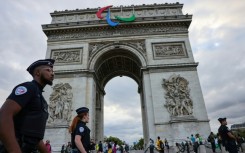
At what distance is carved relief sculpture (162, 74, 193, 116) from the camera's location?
15.6 metres

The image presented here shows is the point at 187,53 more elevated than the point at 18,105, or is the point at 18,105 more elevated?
the point at 187,53

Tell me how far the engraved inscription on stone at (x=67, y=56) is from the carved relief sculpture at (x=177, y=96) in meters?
9.10

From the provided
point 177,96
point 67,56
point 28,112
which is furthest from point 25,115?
point 67,56

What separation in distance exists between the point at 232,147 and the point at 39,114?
17.4ft

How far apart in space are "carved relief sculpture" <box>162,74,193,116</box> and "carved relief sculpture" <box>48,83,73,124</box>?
28.6 feet

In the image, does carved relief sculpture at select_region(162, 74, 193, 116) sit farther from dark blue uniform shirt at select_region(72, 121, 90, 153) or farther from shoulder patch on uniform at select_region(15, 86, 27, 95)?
shoulder patch on uniform at select_region(15, 86, 27, 95)

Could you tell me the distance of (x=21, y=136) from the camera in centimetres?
148

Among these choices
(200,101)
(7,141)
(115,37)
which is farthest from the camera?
(115,37)

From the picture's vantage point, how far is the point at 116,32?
1978cm

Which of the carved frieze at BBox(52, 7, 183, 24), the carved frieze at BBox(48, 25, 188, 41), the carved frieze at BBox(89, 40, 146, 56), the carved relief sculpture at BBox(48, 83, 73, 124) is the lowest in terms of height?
the carved relief sculpture at BBox(48, 83, 73, 124)

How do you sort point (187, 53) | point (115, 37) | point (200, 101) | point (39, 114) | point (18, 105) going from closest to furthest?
1. point (18, 105)
2. point (39, 114)
3. point (200, 101)
4. point (187, 53)
5. point (115, 37)

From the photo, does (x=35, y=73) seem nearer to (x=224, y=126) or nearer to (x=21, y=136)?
(x=21, y=136)

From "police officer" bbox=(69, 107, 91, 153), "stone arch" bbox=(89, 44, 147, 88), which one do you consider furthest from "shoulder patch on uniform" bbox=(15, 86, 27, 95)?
"stone arch" bbox=(89, 44, 147, 88)

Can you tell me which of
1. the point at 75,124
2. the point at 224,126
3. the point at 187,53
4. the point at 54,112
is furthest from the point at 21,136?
the point at 187,53
